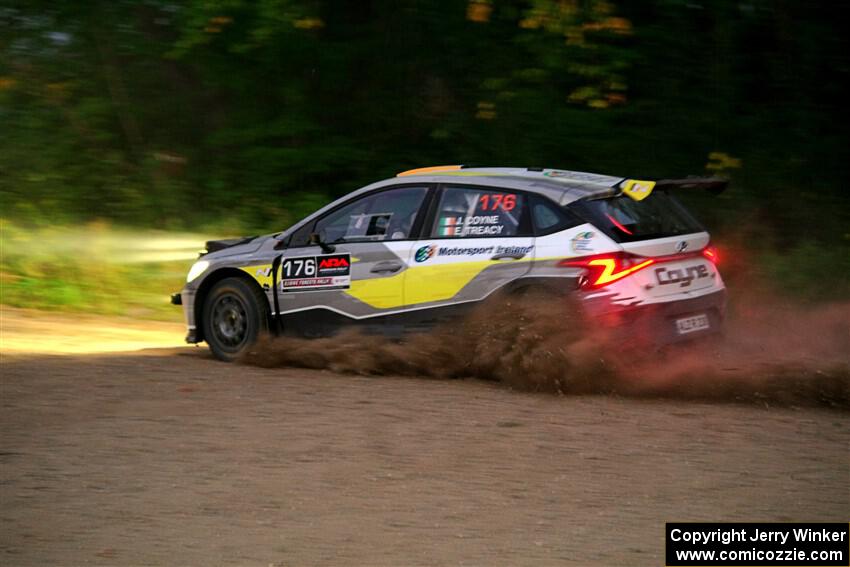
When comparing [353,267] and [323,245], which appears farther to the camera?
[323,245]

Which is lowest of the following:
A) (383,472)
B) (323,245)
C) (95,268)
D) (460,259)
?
(95,268)

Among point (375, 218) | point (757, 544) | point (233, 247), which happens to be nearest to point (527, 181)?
point (375, 218)

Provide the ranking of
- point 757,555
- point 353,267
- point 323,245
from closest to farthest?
1. point 757,555
2. point 353,267
3. point 323,245

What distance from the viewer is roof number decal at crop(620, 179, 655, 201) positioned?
28.7 feet

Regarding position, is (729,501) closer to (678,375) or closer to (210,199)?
(678,375)

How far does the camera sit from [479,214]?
9.22 meters

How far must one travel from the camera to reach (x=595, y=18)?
14.6 meters

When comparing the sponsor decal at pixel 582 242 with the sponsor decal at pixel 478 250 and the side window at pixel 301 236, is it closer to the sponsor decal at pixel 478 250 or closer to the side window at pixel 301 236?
the sponsor decal at pixel 478 250

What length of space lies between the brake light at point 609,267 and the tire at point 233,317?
10.0ft

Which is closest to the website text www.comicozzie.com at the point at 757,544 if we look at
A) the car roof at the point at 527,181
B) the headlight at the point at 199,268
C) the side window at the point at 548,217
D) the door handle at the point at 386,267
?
the side window at the point at 548,217

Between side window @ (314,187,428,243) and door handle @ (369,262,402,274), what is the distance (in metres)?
0.24

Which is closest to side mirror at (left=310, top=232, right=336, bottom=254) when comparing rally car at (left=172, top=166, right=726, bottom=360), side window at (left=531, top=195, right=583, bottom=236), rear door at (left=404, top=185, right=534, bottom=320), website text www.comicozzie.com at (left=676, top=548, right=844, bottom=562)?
rally car at (left=172, top=166, right=726, bottom=360)

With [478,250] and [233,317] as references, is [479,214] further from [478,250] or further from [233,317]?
[233,317]

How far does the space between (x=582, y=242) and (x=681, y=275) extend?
0.81 m
